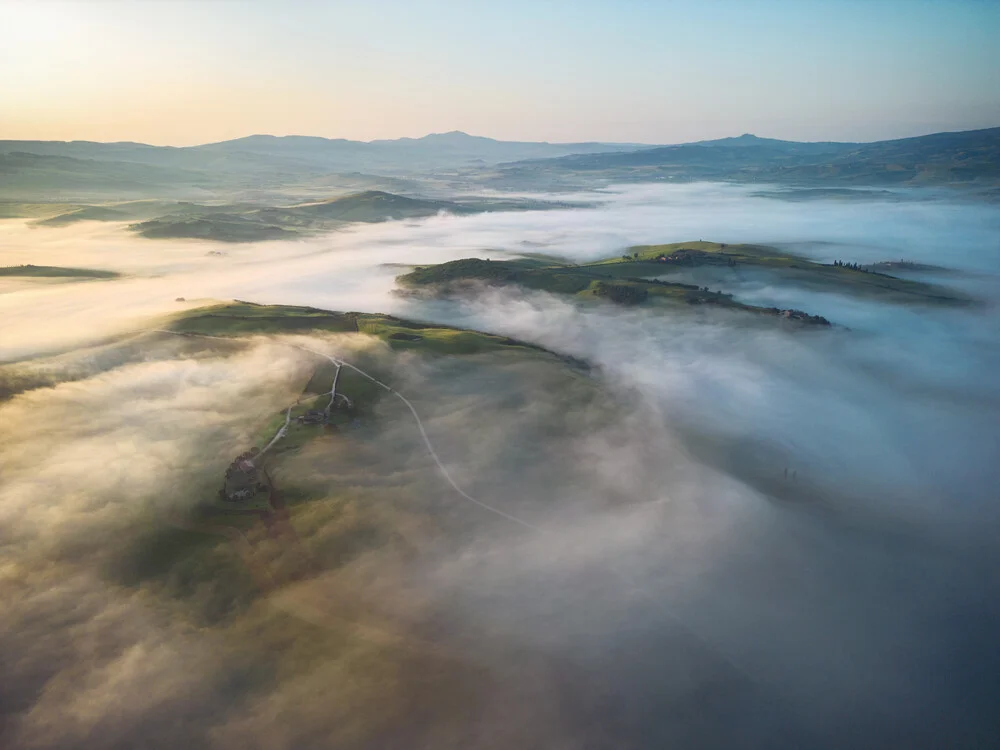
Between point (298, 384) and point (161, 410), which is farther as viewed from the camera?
point (298, 384)

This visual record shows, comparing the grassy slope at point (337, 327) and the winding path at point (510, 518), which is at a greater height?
the grassy slope at point (337, 327)

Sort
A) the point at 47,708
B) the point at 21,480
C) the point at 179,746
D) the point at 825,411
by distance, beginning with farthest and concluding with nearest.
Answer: the point at 825,411 < the point at 21,480 < the point at 47,708 < the point at 179,746

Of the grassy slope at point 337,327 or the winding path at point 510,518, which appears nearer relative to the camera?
the winding path at point 510,518

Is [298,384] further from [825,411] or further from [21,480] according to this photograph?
[825,411]

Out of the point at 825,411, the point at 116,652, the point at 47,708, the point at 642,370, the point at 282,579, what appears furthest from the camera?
the point at 642,370

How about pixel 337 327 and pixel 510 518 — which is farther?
pixel 337 327

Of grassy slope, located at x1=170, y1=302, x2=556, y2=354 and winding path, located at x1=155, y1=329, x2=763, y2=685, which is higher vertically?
grassy slope, located at x1=170, y1=302, x2=556, y2=354

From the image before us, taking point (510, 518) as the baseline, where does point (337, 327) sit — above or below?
above

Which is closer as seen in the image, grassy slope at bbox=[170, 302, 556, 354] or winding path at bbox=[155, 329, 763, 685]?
winding path at bbox=[155, 329, 763, 685]

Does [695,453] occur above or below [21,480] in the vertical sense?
below

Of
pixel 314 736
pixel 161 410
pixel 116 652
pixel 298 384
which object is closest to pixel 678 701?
pixel 314 736

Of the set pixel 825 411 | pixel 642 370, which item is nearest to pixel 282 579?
pixel 642 370
